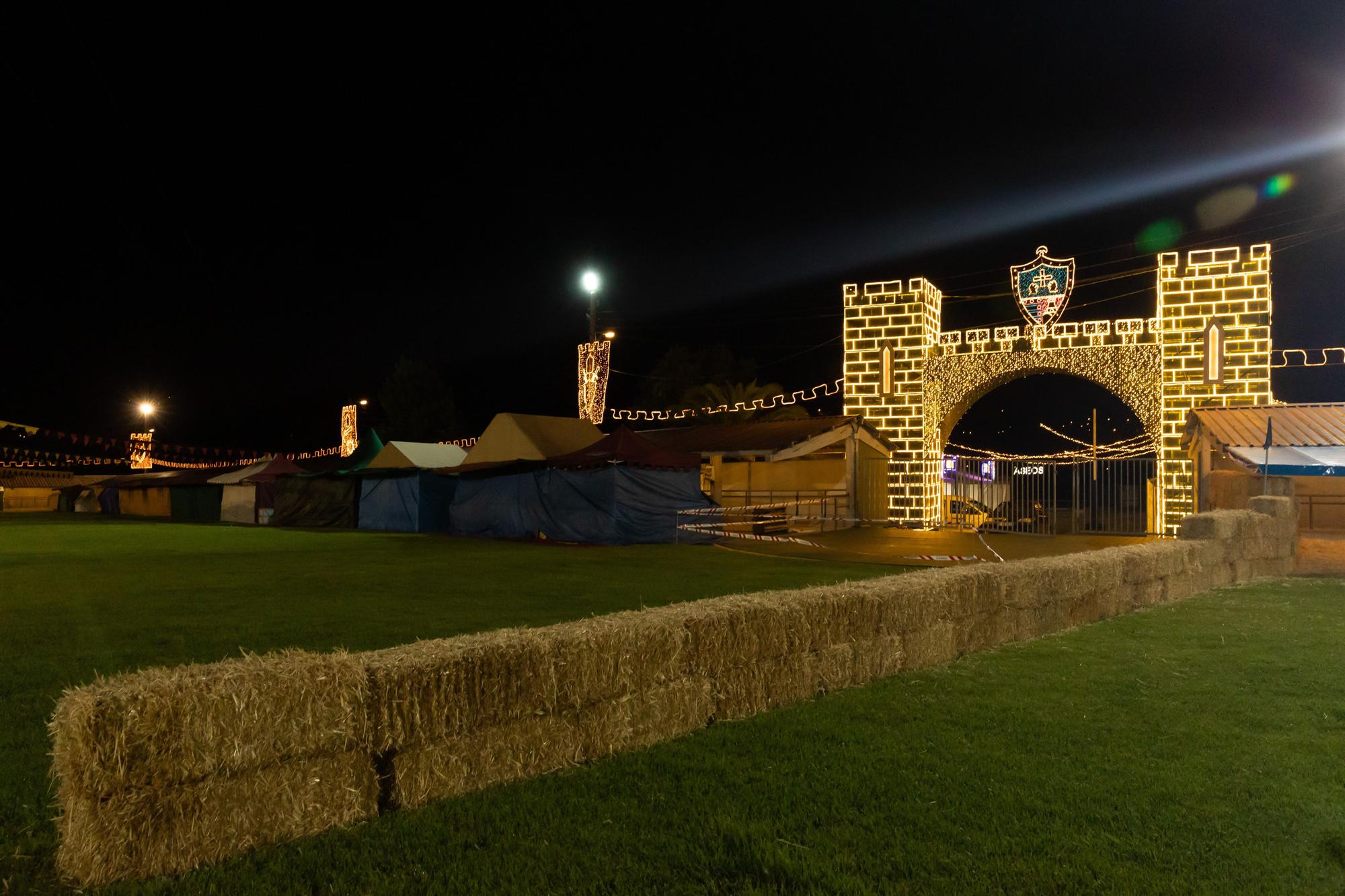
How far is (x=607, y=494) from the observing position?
2073 cm

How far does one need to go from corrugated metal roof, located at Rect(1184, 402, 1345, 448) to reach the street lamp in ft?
64.2

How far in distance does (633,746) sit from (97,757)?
2559 mm

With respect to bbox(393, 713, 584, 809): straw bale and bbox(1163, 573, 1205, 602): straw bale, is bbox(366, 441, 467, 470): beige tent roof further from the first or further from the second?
bbox(393, 713, 584, 809): straw bale

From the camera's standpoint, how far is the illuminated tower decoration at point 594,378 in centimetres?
3133

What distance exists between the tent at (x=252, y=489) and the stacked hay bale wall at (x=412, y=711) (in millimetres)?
28944

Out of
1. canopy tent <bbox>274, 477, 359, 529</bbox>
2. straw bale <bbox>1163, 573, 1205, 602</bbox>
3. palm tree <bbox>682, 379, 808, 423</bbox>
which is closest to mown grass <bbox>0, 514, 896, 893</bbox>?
straw bale <bbox>1163, 573, 1205, 602</bbox>

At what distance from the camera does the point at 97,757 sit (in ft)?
10.8

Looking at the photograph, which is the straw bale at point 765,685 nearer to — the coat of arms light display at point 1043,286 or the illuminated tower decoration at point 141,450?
the coat of arms light display at point 1043,286

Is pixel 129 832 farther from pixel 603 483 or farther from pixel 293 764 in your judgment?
pixel 603 483

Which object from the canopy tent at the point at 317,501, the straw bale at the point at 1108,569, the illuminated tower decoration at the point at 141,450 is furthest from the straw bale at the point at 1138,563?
the illuminated tower decoration at the point at 141,450

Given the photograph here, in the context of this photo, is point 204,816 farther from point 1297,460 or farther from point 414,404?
point 414,404

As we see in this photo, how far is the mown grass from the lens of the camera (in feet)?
17.1

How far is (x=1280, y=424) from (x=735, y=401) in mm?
24444

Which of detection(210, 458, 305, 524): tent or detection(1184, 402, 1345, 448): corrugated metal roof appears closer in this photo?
detection(1184, 402, 1345, 448): corrugated metal roof
